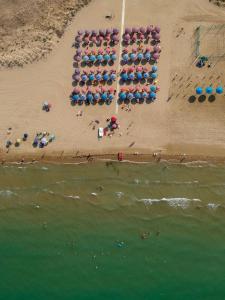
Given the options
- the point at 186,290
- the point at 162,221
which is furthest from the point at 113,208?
the point at 186,290

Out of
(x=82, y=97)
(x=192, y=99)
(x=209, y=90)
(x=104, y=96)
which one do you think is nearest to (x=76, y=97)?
(x=82, y=97)


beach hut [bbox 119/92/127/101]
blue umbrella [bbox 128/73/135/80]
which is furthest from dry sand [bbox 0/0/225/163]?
blue umbrella [bbox 128/73/135/80]

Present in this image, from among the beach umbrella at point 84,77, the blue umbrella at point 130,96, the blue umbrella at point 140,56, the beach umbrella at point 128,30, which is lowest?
the blue umbrella at point 130,96

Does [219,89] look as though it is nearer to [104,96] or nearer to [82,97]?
[104,96]

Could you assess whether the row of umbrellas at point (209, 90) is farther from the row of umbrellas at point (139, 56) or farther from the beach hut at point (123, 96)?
the beach hut at point (123, 96)

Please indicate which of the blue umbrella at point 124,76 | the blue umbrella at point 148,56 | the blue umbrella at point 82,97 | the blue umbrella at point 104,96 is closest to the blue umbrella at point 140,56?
the blue umbrella at point 148,56

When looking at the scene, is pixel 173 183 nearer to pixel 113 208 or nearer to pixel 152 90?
pixel 113 208
